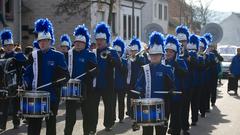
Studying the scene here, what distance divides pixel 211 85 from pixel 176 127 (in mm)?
6245

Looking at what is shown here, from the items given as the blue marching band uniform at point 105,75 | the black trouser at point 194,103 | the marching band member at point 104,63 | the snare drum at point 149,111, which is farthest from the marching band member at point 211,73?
→ the snare drum at point 149,111

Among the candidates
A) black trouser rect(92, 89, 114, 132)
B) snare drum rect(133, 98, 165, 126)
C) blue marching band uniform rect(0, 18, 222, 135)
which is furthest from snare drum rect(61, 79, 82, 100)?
snare drum rect(133, 98, 165, 126)

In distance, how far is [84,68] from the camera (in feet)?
33.1

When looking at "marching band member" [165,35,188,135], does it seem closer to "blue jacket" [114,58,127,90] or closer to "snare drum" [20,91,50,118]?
"snare drum" [20,91,50,118]

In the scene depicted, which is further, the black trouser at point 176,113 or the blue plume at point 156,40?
the black trouser at point 176,113

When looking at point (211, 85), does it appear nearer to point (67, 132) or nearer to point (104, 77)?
point (104, 77)

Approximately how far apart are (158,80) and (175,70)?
1633 mm

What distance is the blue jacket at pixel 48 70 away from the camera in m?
8.53

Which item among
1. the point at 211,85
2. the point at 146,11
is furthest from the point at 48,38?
the point at 146,11

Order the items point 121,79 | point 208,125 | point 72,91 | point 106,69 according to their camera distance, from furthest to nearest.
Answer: point 121,79 < point 208,125 < point 106,69 < point 72,91

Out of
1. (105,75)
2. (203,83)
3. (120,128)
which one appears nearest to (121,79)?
(120,128)

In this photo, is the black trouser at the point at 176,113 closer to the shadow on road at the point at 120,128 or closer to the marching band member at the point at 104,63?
the marching band member at the point at 104,63

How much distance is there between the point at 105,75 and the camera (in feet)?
37.5

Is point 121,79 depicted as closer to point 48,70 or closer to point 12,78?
point 12,78
